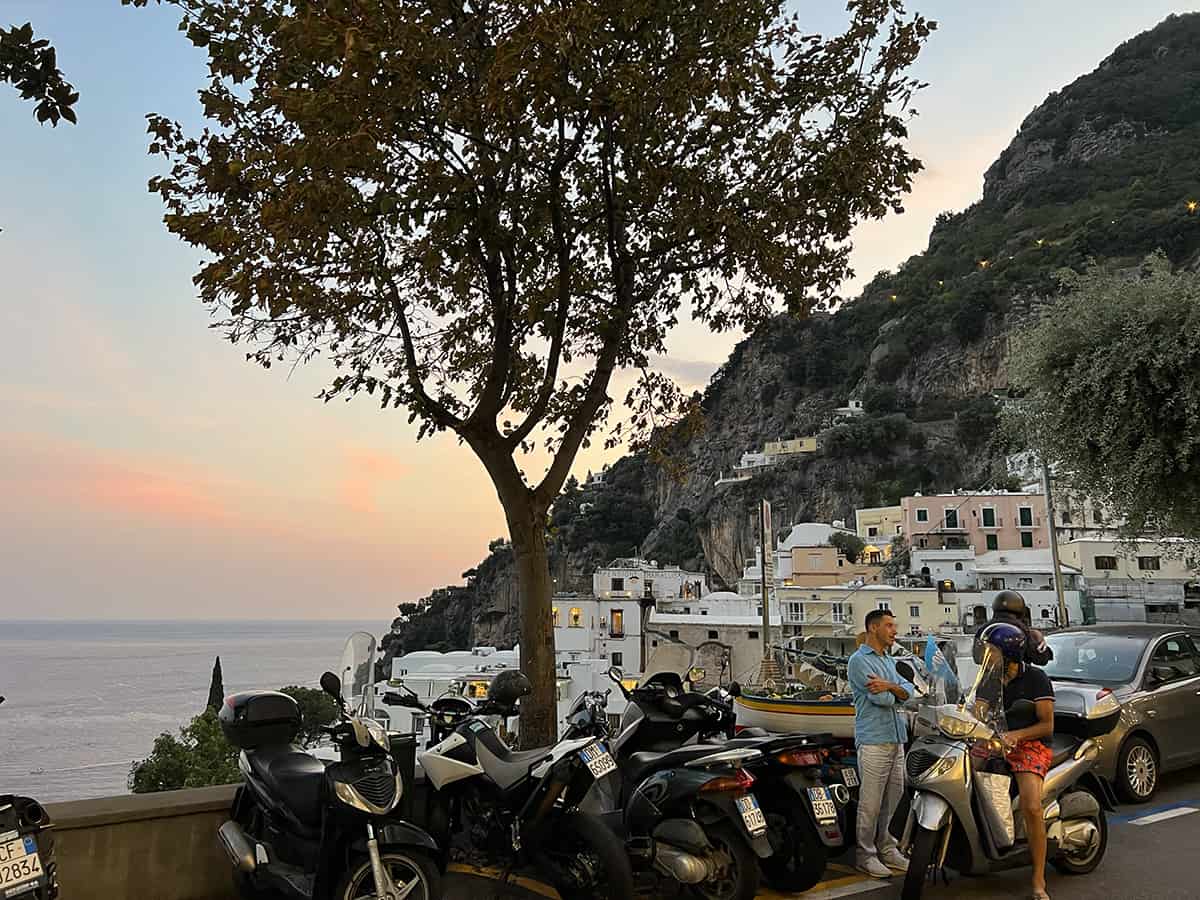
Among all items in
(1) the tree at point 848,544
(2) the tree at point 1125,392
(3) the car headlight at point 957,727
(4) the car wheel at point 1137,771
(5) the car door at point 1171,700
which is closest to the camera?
(3) the car headlight at point 957,727

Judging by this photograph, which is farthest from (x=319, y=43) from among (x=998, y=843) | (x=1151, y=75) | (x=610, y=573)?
(x=1151, y=75)

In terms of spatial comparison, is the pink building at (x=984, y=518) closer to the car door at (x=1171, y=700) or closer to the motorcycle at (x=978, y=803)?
the car door at (x=1171, y=700)

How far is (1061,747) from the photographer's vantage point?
5.69 meters

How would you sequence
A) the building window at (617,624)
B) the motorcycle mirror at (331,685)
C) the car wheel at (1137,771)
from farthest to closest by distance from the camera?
the building window at (617,624) < the car wheel at (1137,771) < the motorcycle mirror at (331,685)

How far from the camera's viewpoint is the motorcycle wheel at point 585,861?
4.42m

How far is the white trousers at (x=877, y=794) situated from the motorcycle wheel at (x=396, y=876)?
2765mm

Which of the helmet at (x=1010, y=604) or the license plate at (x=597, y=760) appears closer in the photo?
the license plate at (x=597, y=760)

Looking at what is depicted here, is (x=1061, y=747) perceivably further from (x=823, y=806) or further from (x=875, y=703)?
(x=823, y=806)

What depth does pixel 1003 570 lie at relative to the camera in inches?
2067

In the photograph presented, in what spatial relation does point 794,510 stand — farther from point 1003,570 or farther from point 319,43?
point 319,43

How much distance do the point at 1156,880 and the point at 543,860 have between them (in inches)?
154

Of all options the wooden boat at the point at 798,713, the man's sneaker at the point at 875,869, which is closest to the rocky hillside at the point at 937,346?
the wooden boat at the point at 798,713

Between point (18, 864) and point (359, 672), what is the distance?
1.80 meters

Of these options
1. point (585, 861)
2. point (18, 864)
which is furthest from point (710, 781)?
point (18, 864)
